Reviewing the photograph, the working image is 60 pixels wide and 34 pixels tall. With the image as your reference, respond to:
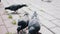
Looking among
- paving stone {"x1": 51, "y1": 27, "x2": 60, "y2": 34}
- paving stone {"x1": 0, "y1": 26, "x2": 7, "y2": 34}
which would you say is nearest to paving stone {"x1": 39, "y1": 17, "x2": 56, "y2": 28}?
paving stone {"x1": 51, "y1": 27, "x2": 60, "y2": 34}

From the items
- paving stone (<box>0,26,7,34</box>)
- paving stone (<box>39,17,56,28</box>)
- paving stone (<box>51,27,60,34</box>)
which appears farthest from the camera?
paving stone (<box>39,17,56,28</box>)

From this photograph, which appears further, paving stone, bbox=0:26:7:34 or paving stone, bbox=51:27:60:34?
paving stone, bbox=51:27:60:34

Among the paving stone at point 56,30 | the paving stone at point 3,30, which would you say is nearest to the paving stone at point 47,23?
the paving stone at point 56,30

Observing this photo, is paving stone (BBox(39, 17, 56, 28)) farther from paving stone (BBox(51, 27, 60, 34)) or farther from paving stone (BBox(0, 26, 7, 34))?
paving stone (BBox(0, 26, 7, 34))

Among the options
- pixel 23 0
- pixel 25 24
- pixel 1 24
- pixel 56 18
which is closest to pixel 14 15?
pixel 1 24

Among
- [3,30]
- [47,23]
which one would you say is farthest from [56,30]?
[3,30]

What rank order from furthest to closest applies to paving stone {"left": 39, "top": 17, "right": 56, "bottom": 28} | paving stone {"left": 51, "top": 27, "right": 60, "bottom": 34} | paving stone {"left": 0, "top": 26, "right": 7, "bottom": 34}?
1. paving stone {"left": 39, "top": 17, "right": 56, "bottom": 28}
2. paving stone {"left": 51, "top": 27, "right": 60, "bottom": 34}
3. paving stone {"left": 0, "top": 26, "right": 7, "bottom": 34}

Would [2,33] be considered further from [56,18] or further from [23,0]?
[23,0]

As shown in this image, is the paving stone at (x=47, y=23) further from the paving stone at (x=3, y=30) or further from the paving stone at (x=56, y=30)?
the paving stone at (x=3, y=30)

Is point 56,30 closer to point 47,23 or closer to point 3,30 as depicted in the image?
point 47,23

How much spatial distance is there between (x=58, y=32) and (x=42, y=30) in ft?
1.67

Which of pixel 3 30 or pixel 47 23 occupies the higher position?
pixel 3 30

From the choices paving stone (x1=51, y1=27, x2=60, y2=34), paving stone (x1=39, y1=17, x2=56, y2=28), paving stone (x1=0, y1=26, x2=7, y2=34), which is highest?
paving stone (x1=0, y1=26, x2=7, y2=34)

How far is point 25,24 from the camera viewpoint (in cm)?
466
